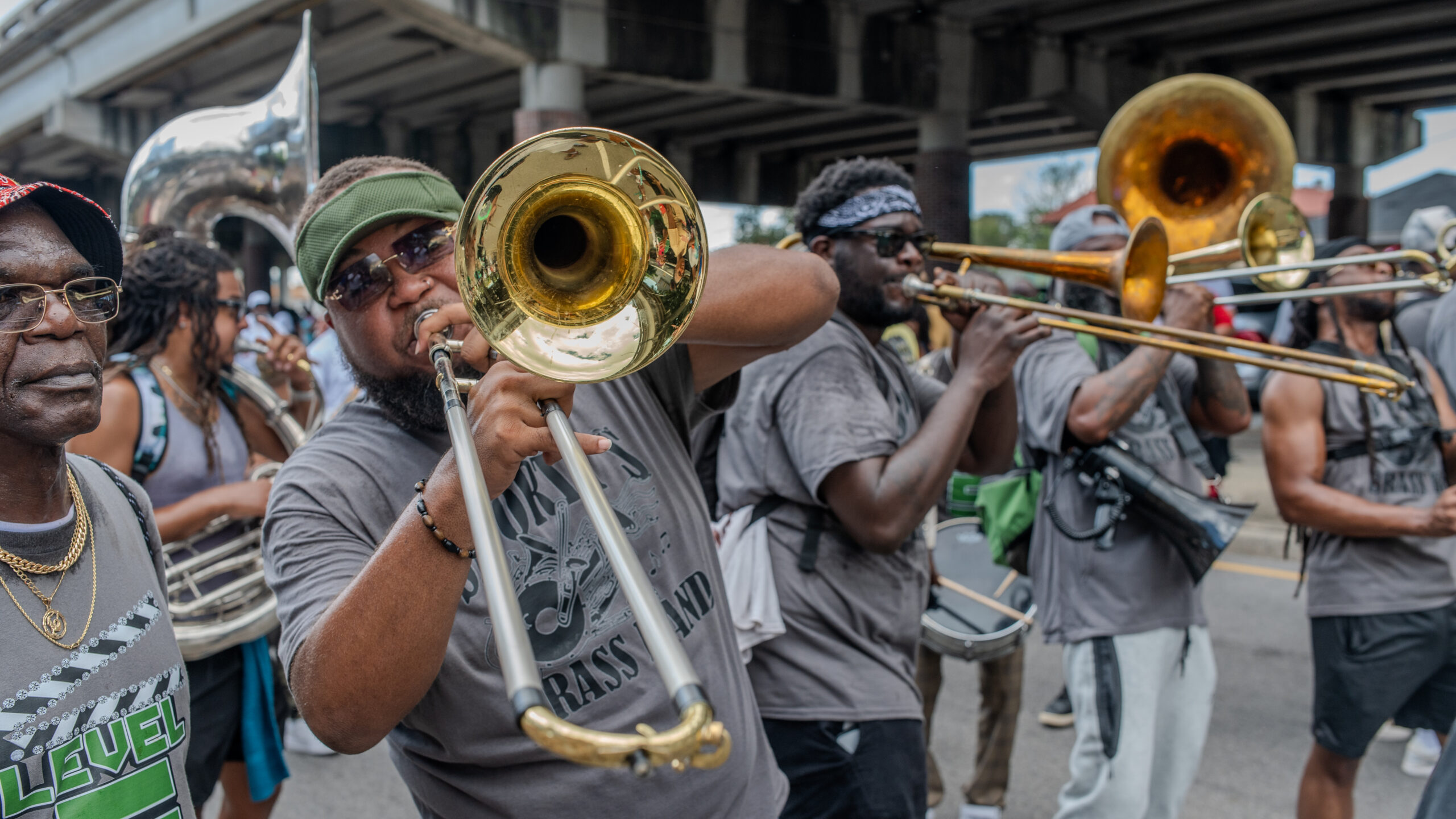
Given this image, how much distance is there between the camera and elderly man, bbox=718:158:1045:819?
2631 mm

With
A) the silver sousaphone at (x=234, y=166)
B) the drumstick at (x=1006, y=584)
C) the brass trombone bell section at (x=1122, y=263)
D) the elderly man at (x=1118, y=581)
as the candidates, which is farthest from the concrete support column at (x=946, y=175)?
the brass trombone bell section at (x=1122, y=263)

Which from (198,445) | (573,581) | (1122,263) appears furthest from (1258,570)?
(573,581)

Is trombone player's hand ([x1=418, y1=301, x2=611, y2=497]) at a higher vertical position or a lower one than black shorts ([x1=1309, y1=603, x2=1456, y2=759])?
higher

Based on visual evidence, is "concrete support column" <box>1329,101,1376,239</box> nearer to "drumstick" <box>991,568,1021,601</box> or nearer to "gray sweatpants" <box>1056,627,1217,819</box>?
"drumstick" <box>991,568,1021,601</box>

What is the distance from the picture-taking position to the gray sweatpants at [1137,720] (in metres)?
3.18

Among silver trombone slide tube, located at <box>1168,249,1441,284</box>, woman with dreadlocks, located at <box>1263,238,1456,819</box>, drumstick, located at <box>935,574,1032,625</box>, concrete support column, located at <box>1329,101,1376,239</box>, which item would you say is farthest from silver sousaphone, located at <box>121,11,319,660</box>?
concrete support column, located at <box>1329,101,1376,239</box>

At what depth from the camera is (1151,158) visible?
4.02m

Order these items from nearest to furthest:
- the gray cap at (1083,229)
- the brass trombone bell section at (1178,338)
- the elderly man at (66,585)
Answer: the elderly man at (66,585) → the brass trombone bell section at (1178,338) → the gray cap at (1083,229)

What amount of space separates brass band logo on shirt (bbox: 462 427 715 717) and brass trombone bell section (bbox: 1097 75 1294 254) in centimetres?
268

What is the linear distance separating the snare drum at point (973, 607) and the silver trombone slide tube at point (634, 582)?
285 cm

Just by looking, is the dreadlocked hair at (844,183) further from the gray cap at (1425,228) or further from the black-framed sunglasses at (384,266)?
the gray cap at (1425,228)

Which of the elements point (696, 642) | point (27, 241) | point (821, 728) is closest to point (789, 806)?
point (821, 728)

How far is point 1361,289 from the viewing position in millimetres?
3510

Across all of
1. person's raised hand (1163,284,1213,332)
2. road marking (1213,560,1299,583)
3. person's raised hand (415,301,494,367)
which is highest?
person's raised hand (415,301,494,367)
